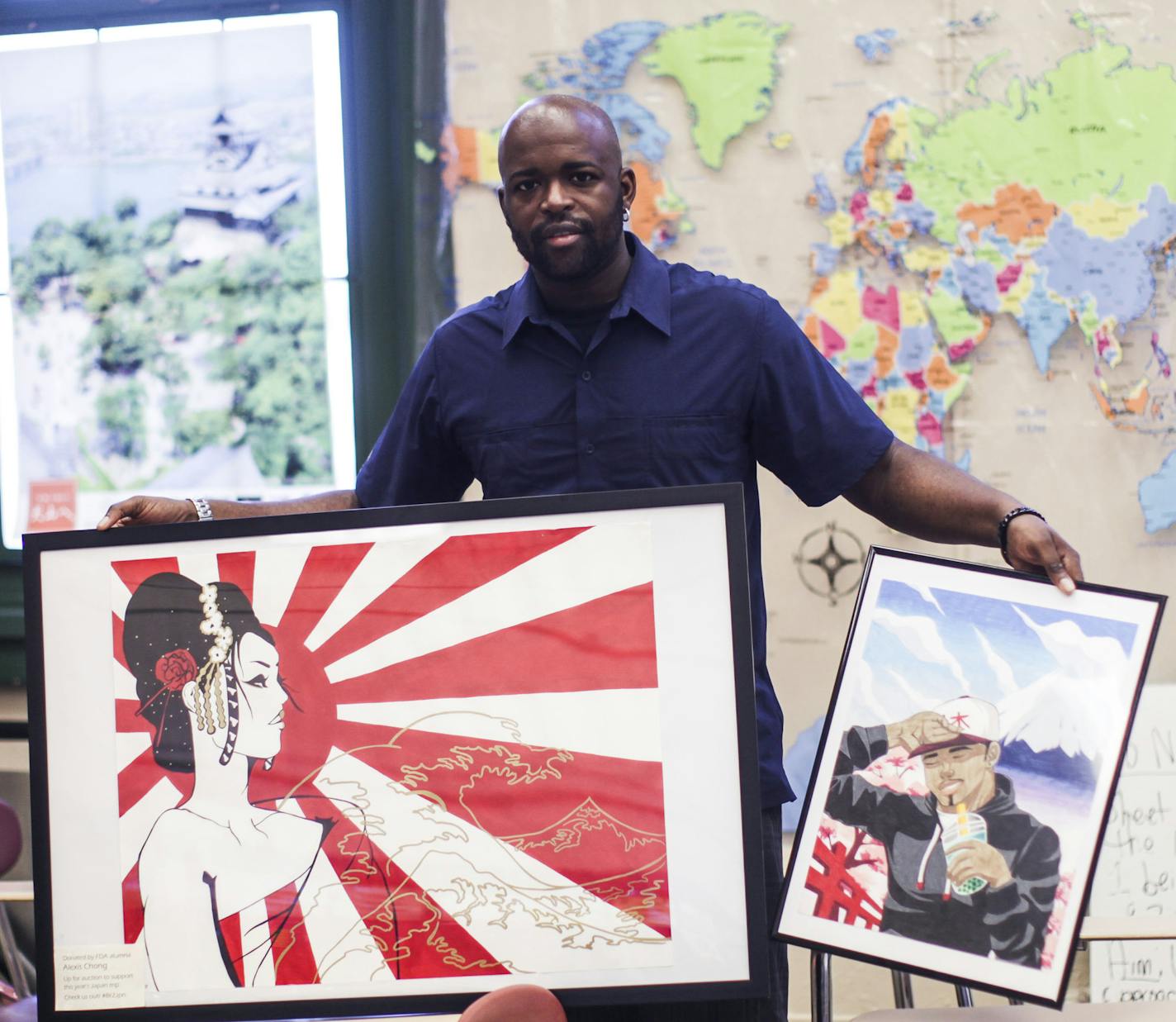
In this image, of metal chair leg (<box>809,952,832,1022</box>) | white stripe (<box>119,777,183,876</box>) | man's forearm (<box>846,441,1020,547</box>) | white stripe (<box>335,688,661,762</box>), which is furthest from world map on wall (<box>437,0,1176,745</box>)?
white stripe (<box>119,777,183,876</box>)

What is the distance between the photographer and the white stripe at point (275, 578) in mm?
1277

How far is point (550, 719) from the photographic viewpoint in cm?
123

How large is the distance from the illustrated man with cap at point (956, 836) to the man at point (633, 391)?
162 millimetres

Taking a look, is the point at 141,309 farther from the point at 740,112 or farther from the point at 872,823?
the point at 872,823

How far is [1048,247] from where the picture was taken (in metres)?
2.22

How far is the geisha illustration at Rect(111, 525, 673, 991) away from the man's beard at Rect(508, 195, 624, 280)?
1.23 feet

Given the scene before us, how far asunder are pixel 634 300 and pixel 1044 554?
1.94 ft

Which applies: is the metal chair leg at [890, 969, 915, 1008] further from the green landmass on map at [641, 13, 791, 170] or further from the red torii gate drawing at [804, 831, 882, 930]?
the green landmass on map at [641, 13, 791, 170]

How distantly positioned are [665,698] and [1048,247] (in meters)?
1.51

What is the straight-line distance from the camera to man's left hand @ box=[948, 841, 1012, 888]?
46.9 inches

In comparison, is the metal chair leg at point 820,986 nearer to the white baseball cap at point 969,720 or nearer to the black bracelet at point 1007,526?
the white baseball cap at point 969,720

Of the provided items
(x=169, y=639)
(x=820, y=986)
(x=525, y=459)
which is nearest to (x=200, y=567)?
(x=169, y=639)

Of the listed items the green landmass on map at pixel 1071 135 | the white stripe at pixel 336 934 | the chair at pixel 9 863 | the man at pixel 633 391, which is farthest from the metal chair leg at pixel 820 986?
the green landmass on map at pixel 1071 135

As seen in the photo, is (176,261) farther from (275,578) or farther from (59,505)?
(275,578)
